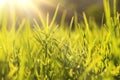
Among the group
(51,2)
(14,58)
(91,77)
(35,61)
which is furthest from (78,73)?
(51,2)

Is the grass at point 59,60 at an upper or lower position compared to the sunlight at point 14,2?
lower

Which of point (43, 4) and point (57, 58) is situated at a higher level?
point (43, 4)

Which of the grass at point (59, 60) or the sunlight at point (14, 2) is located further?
the sunlight at point (14, 2)

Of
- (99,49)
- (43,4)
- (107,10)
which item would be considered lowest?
(99,49)

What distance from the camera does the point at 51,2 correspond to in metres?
7.07

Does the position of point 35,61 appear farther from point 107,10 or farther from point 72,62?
point 107,10

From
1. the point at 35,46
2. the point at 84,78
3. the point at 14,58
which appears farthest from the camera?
the point at 35,46

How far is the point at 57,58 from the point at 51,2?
6139 millimetres

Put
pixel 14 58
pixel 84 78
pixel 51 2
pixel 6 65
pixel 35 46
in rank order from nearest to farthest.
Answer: pixel 84 78, pixel 6 65, pixel 14 58, pixel 35 46, pixel 51 2

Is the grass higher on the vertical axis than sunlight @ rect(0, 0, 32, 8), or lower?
lower

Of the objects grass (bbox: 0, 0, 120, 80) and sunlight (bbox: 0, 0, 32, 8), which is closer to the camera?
grass (bbox: 0, 0, 120, 80)

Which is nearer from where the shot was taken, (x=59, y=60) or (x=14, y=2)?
(x=59, y=60)

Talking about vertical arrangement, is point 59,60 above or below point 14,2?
below

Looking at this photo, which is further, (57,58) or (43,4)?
(43,4)
